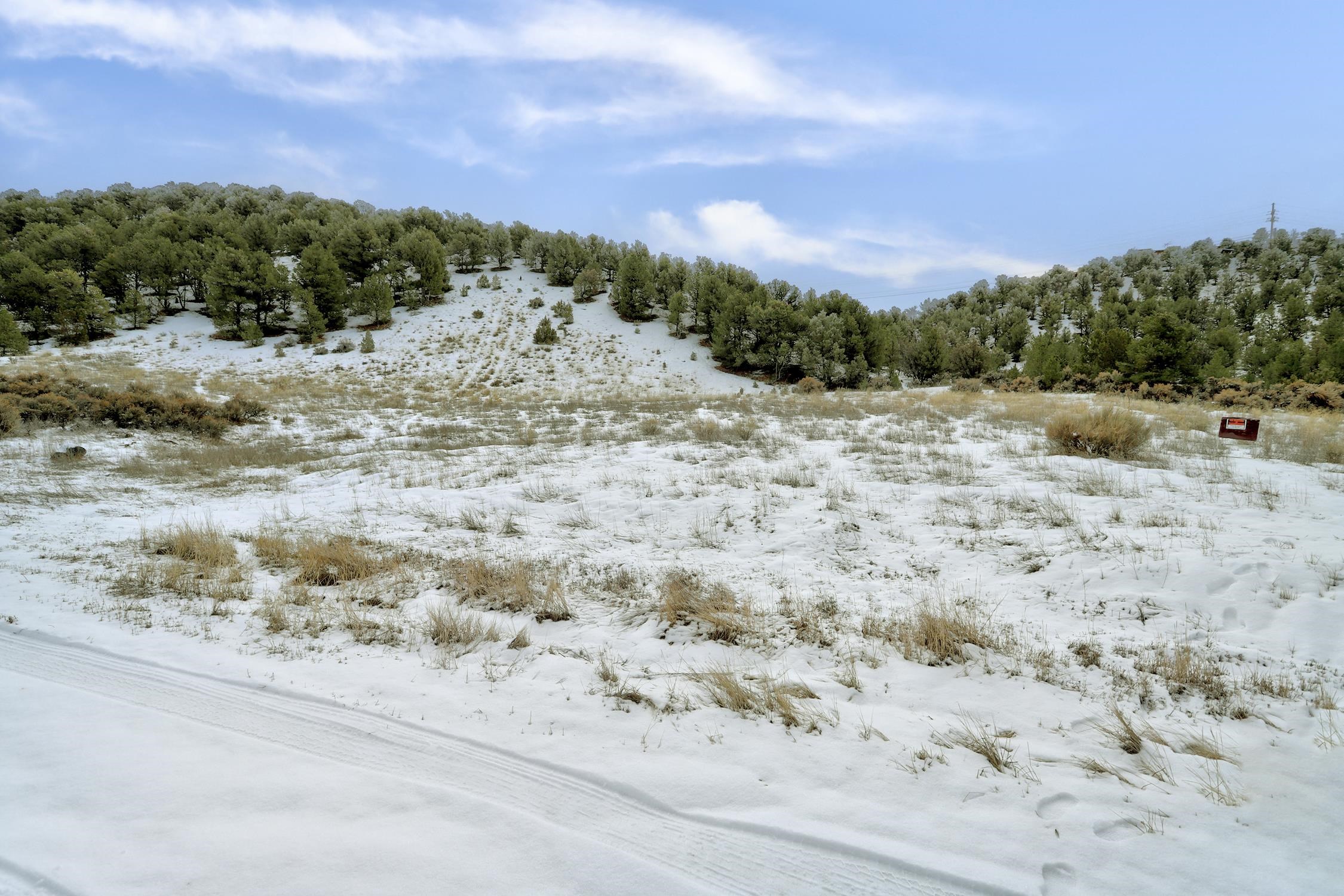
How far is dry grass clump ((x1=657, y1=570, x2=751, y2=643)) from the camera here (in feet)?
14.0

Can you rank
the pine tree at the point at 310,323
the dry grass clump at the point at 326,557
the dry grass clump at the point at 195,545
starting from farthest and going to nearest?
the pine tree at the point at 310,323, the dry grass clump at the point at 195,545, the dry grass clump at the point at 326,557

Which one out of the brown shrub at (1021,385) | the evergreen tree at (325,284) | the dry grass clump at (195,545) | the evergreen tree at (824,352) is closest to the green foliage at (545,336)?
the evergreen tree at (325,284)

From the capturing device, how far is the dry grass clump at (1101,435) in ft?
31.4

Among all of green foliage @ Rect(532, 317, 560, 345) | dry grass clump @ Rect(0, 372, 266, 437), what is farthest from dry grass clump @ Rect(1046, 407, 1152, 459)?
green foliage @ Rect(532, 317, 560, 345)

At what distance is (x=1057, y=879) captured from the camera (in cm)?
209

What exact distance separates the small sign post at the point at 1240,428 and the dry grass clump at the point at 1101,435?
1.26m

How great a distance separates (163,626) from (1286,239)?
5209 inches

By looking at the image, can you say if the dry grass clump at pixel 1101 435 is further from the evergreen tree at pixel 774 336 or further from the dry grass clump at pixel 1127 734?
the evergreen tree at pixel 774 336

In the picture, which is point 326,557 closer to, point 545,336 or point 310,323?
point 545,336

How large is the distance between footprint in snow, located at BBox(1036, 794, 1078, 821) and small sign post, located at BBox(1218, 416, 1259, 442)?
36.0ft

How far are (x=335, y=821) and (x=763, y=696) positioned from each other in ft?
7.60

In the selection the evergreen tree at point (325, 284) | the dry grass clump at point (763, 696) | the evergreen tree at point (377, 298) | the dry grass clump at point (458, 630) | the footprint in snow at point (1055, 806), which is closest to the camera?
the footprint in snow at point (1055, 806)

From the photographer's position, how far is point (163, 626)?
4.31m

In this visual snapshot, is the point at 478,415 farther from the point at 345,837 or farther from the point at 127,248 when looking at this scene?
the point at 127,248
